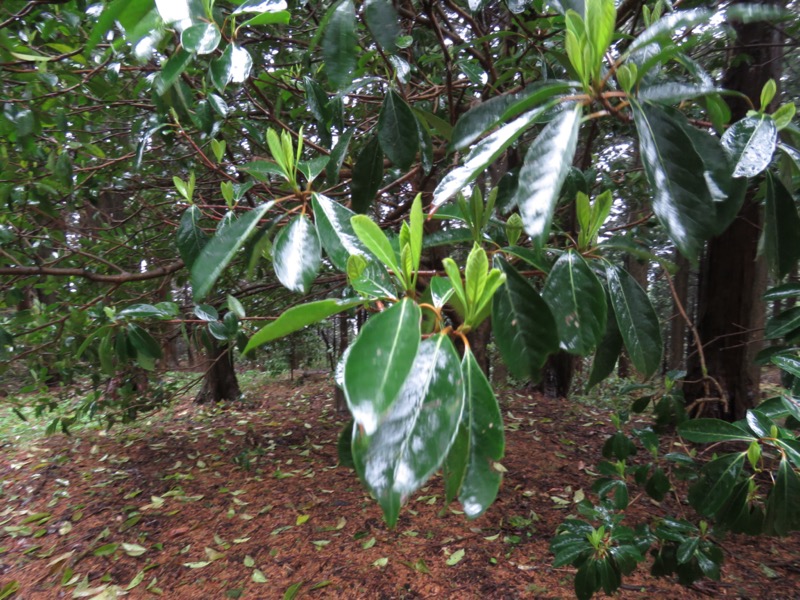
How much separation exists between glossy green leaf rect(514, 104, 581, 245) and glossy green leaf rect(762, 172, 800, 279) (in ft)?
1.51

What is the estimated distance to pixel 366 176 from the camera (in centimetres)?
105

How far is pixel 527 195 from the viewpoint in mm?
502

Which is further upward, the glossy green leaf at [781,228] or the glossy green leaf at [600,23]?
the glossy green leaf at [600,23]

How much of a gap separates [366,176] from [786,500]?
50.7 inches

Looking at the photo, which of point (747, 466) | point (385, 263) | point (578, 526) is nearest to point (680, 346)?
point (747, 466)

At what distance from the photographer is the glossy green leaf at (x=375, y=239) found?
50 centimetres

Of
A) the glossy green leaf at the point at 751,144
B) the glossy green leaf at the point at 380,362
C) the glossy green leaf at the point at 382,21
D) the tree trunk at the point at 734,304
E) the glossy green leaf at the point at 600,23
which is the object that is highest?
the glossy green leaf at the point at 382,21

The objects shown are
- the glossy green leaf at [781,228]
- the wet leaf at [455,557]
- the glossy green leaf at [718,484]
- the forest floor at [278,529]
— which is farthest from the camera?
the wet leaf at [455,557]

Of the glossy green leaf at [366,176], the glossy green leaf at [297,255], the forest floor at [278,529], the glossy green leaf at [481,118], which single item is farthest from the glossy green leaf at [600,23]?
the forest floor at [278,529]

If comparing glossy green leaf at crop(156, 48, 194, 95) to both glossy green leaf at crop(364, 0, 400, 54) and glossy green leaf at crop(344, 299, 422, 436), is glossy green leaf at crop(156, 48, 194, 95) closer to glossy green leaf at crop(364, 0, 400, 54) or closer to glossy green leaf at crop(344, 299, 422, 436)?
glossy green leaf at crop(364, 0, 400, 54)

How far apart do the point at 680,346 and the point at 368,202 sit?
7.24 metres

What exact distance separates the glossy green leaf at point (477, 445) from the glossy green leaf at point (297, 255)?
31 cm

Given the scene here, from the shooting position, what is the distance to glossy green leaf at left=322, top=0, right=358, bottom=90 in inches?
38.3

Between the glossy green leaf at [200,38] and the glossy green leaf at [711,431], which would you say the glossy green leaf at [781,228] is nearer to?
the glossy green leaf at [711,431]
